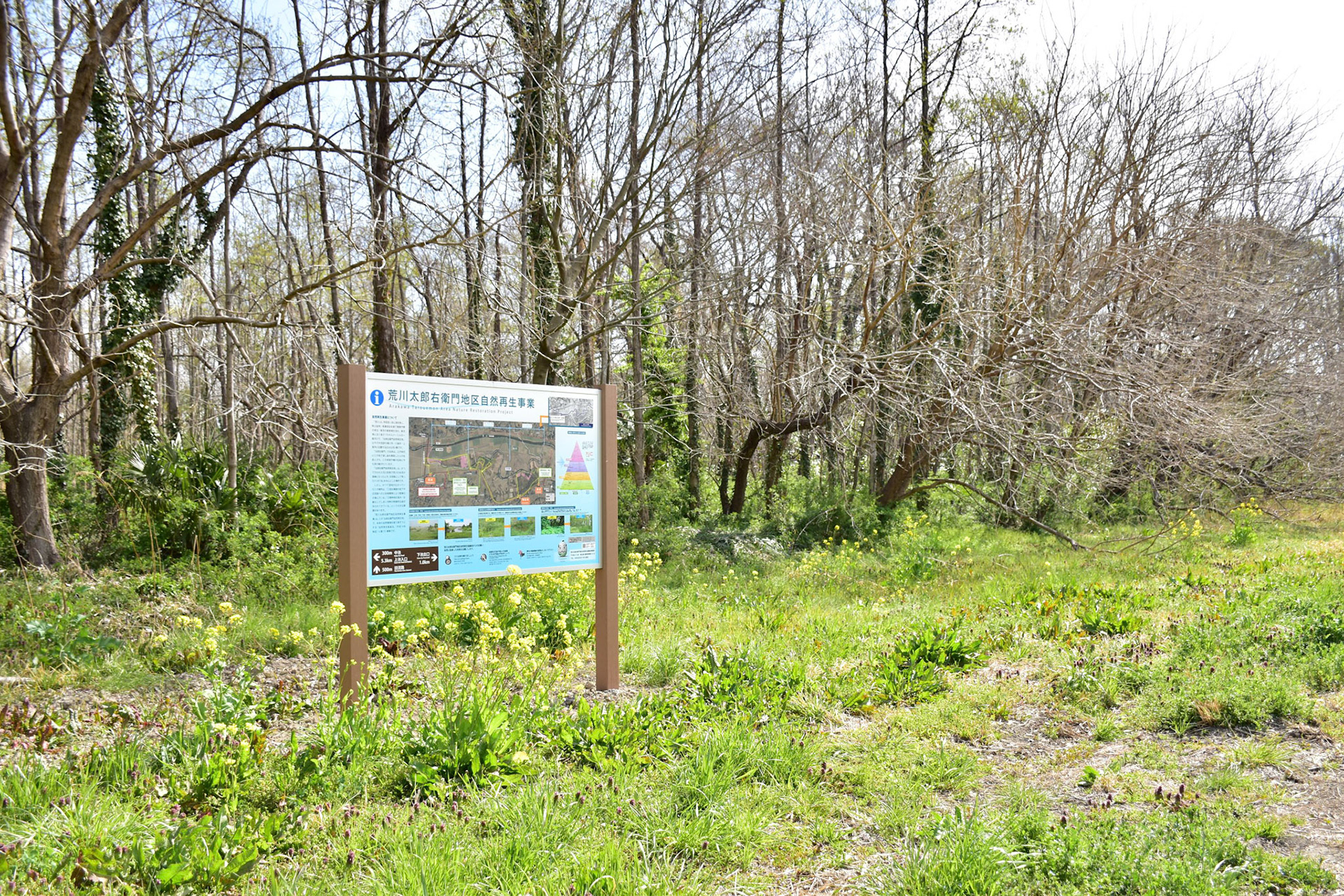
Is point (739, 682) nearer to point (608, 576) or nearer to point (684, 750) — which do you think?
point (684, 750)

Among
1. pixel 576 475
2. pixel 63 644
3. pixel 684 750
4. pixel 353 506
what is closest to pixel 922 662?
pixel 684 750

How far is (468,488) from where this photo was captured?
5188 mm

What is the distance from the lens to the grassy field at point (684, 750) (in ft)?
9.94

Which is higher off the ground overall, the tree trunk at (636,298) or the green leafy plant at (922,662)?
the tree trunk at (636,298)

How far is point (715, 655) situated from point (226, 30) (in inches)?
270

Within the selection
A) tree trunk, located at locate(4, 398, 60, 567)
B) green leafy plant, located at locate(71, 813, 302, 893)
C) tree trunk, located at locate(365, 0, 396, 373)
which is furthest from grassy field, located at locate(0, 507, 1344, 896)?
Answer: tree trunk, located at locate(365, 0, 396, 373)

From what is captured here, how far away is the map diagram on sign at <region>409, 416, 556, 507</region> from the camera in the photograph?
502cm

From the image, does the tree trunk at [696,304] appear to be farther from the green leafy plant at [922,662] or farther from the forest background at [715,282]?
the green leafy plant at [922,662]

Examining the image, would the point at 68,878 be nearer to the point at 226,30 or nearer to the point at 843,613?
the point at 843,613

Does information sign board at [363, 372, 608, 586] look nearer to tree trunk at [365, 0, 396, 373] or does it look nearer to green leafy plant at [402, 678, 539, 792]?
green leafy plant at [402, 678, 539, 792]

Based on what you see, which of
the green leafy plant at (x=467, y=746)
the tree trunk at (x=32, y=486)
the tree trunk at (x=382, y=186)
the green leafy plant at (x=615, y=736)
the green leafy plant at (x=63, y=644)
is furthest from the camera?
the tree trunk at (x=32, y=486)

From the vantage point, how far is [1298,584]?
7.96m

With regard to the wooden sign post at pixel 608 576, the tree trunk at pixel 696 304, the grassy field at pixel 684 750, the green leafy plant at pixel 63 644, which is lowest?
the grassy field at pixel 684 750

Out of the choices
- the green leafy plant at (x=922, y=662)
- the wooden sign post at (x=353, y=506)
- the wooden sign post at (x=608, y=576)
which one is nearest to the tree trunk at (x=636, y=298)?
the wooden sign post at (x=608, y=576)
